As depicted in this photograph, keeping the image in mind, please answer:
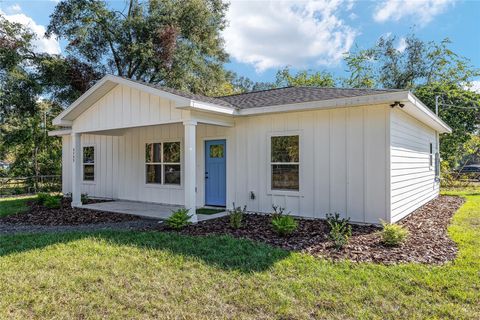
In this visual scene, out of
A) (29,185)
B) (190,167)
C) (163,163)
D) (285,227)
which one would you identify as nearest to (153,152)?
(163,163)

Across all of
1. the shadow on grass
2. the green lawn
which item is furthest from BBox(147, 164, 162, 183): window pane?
the green lawn

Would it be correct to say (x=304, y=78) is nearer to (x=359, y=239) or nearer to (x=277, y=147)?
(x=277, y=147)

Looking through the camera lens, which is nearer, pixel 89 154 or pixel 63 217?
pixel 63 217

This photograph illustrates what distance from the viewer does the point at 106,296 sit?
11.0 ft

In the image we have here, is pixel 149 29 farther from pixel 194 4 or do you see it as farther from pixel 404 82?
pixel 404 82

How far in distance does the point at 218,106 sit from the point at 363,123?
313cm

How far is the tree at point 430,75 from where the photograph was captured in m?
19.5

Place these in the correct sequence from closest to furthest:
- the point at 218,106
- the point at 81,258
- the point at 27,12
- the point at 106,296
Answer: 1. the point at 106,296
2. the point at 81,258
3. the point at 218,106
4. the point at 27,12

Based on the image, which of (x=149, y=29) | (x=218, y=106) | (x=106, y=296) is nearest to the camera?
(x=106, y=296)

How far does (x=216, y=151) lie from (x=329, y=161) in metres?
3.27

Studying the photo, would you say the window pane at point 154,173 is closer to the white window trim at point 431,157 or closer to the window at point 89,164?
the window at point 89,164

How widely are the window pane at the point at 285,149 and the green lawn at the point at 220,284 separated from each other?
2.89m

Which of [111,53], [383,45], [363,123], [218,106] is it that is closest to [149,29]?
[111,53]

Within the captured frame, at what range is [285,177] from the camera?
7473 millimetres
